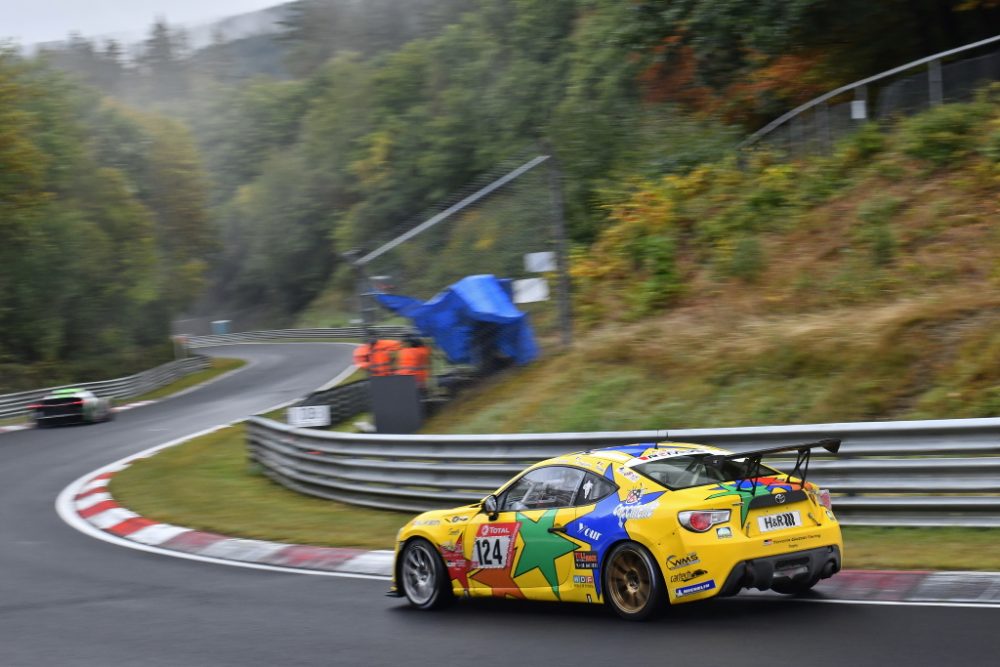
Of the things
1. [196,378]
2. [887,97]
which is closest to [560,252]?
[887,97]

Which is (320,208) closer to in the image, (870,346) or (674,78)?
(674,78)

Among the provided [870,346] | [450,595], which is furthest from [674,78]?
[450,595]

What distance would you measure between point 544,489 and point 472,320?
951 cm

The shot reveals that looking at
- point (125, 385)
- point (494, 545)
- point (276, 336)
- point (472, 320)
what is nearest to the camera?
point (494, 545)

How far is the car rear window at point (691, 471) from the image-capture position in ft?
26.3

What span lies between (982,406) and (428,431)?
26.7 feet

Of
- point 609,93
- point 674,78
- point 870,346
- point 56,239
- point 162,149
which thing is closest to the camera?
point 870,346

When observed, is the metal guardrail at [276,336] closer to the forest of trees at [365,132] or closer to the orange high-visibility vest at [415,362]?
the forest of trees at [365,132]

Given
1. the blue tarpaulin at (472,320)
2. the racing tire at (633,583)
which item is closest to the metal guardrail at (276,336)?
the blue tarpaulin at (472,320)

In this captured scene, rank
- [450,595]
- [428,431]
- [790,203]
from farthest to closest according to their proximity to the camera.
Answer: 1. [790,203]
2. [428,431]
3. [450,595]

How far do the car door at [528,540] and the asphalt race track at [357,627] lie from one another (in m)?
0.25

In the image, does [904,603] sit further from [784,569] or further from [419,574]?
[419,574]

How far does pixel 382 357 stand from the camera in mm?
17797

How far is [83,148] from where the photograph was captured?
46.9 meters
